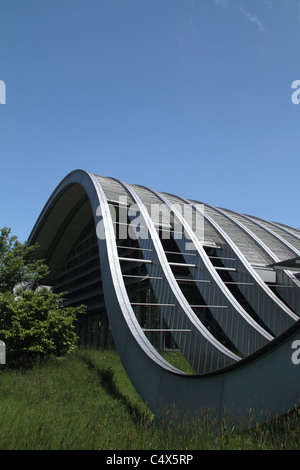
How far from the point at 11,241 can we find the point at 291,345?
1959 centimetres

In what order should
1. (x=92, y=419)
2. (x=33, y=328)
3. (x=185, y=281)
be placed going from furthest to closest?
(x=185, y=281) → (x=33, y=328) → (x=92, y=419)

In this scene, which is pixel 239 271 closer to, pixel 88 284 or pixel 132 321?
pixel 132 321

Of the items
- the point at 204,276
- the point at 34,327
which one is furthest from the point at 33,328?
the point at 204,276

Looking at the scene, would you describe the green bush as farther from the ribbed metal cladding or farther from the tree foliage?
the ribbed metal cladding

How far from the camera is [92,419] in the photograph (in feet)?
22.5

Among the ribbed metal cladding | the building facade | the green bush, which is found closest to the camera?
the building facade

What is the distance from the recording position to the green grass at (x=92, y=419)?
4.57m

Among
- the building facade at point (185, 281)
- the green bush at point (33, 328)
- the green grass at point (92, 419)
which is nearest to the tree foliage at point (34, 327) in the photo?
the green bush at point (33, 328)

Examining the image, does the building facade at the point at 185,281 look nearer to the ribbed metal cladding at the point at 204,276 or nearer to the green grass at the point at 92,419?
the ribbed metal cladding at the point at 204,276

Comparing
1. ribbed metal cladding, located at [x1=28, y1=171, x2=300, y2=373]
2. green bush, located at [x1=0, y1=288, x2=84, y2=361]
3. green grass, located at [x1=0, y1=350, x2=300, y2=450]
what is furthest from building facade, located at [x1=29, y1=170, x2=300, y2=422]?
green bush, located at [x1=0, y1=288, x2=84, y2=361]

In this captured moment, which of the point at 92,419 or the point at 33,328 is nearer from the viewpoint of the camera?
the point at 92,419

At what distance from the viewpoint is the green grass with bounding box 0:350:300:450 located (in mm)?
4574

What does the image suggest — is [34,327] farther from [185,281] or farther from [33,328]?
[185,281]
